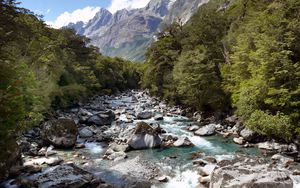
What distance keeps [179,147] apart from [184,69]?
52.8ft

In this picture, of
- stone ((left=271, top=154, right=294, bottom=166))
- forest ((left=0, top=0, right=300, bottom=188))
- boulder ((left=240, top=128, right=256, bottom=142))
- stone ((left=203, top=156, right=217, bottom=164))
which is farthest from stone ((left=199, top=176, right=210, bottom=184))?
Answer: boulder ((left=240, top=128, right=256, bottom=142))

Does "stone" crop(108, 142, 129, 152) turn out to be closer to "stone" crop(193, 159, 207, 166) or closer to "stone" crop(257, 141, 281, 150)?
"stone" crop(193, 159, 207, 166)

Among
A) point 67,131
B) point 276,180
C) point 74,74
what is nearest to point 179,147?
point 67,131

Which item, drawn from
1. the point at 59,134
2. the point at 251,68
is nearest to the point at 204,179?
the point at 251,68

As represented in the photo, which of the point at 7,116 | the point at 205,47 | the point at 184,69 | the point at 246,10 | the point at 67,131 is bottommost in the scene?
the point at 67,131

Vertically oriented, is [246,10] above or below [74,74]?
above

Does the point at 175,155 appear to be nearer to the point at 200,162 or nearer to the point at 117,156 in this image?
the point at 200,162

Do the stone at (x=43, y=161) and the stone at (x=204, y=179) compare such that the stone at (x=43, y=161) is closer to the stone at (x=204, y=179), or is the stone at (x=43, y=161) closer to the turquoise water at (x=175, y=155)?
the turquoise water at (x=175, y=155)

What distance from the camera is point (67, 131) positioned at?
30.0m

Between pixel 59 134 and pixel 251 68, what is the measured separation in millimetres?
19557

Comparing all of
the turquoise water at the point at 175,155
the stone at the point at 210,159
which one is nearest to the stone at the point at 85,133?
the turquoise water at the point at 175,155

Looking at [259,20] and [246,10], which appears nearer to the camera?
[259,20]

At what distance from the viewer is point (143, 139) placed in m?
28.9

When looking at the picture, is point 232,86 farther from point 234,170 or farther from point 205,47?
point 234,170
